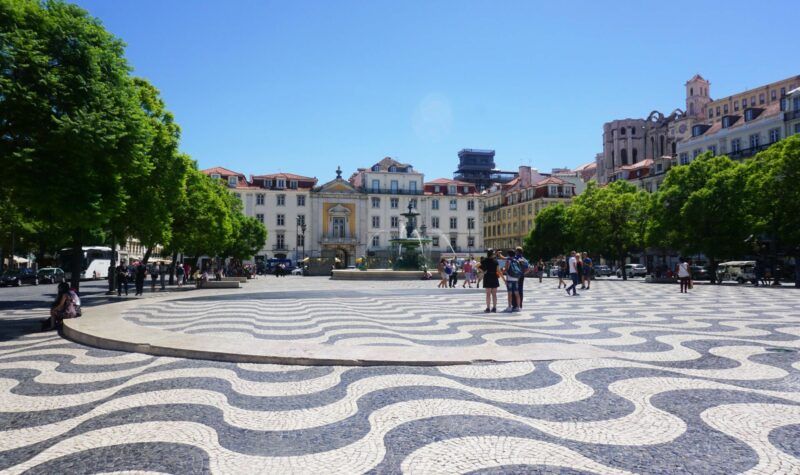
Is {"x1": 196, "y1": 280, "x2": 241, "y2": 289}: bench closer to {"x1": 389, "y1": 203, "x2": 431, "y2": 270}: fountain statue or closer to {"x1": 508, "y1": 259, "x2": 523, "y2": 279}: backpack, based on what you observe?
{"x1": 389, "y1": 203, "x2": 431, "y2": 270}: fountain statue

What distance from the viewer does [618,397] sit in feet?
16.9

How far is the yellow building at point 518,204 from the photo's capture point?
78500 mm

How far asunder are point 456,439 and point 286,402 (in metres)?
1.97

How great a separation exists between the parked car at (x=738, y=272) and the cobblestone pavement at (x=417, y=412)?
95.7 ft

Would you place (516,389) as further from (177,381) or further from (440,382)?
(177,381)

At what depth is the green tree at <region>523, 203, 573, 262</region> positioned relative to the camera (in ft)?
200

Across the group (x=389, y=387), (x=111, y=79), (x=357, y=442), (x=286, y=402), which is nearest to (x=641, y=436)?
(x=357, y=442)

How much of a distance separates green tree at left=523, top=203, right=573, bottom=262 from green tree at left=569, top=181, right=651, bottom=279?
11590 millimetres

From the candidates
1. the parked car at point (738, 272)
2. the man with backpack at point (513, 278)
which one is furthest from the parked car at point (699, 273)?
the man with backpack at point (513, 278)

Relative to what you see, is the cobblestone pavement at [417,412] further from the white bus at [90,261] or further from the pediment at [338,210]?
the pediment at [338,210]

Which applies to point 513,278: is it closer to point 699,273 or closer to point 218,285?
point 218,285

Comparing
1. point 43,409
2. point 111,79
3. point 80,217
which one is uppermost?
point 111,79

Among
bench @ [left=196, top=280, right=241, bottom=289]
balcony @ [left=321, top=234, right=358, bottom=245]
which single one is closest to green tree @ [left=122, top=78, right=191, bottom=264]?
bench @ [left=196, top=280, right=241, bottom=289]

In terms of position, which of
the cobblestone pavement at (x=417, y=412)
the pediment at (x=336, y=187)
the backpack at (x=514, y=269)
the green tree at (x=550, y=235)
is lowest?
the cobblestone pavement at (x=417, y=412)
